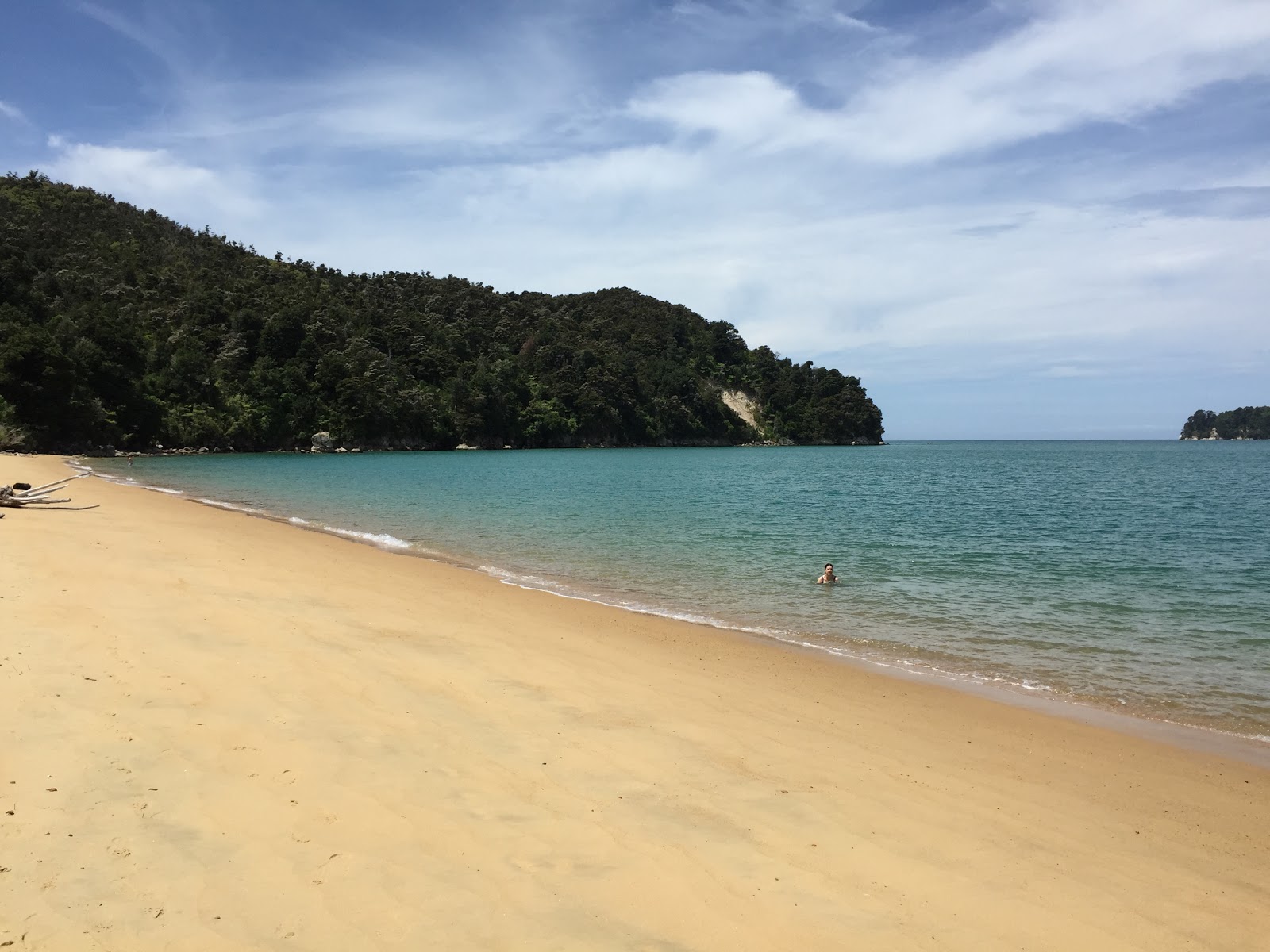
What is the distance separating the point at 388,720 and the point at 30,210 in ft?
418

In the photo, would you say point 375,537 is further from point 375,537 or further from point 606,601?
point 606,601

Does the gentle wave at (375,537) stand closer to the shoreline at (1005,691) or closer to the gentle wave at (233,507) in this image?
the gentle wave at (233,507)

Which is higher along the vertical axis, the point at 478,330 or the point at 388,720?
the point at 478,330

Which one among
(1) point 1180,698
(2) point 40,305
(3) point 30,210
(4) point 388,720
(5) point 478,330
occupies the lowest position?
(1) point 1180,698

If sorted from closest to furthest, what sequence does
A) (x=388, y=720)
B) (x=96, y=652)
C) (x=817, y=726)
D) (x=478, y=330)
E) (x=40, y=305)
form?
(x=388, y=720) < (x=96, y=652) < (x=817, y=726) < (x=40, y=305) < (x=478, y=330)

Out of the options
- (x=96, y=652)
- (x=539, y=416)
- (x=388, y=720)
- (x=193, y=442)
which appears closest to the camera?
(x=388, y=720)

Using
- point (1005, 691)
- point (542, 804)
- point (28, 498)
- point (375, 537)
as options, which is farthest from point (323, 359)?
point (542, 804)

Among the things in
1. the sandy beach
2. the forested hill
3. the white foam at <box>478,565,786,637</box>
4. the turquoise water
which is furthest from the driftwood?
the forested hill

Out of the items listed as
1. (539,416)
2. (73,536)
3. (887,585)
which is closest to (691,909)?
(887,585)

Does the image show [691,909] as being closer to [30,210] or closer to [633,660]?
[633,660]

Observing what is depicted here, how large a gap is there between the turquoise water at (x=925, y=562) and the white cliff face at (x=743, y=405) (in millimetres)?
117422

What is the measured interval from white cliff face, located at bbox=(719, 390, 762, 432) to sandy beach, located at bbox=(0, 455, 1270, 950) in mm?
153637

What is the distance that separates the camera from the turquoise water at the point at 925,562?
10.1 metres

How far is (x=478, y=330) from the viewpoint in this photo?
436ft
